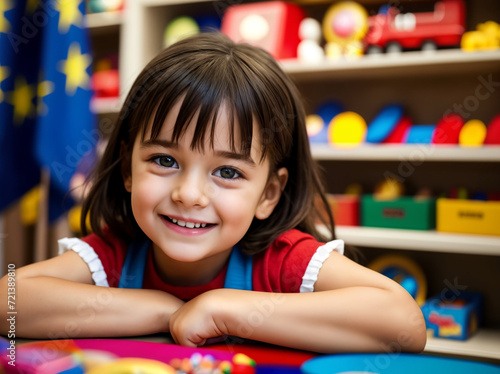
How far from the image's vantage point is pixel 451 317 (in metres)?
1.69

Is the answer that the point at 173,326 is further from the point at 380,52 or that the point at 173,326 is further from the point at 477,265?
the point at 477,265

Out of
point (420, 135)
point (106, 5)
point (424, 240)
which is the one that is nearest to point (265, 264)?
point (424, 240)

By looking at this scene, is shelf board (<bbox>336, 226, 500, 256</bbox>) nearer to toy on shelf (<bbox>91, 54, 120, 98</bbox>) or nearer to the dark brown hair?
the dark brown hair

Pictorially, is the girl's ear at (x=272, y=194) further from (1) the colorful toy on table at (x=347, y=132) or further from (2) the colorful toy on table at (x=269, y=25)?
(2) the colorful toy on table at (x=269, y=25)

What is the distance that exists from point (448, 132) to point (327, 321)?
4.42ft

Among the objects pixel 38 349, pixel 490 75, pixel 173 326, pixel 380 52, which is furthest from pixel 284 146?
pixel 490 75

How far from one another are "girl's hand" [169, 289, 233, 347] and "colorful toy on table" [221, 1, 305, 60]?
4.88 ft

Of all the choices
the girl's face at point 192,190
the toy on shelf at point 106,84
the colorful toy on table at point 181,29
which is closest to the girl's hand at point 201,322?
the girl's face at point 192,190

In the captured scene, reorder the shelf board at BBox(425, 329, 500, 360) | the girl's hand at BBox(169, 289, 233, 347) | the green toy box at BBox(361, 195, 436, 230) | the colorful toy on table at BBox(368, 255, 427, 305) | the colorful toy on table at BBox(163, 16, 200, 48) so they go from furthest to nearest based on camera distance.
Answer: the colorful toy on table at BBox(163, 16, 200, 48), the colorful toy on table at BBox(368, 255, 427, 305), the green toy box at BBox(361, 195, 436, 230), the shelf board at BBox(425, 329, 500, 360), the girl's hand at BBox(169, 289, 233, 347)

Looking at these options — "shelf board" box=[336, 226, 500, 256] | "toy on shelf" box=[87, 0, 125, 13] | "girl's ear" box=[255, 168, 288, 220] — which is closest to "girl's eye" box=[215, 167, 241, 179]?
"girl's ear" box=[255, 168, 288, 220]

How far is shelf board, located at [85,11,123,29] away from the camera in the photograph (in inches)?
90.2

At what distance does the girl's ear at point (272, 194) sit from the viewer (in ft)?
2.83

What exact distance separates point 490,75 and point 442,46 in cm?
24

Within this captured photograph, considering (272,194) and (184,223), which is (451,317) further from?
(184,223)
